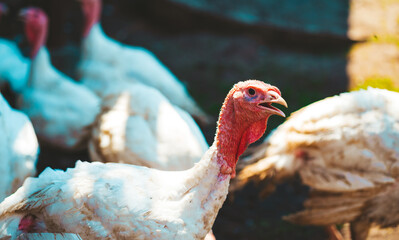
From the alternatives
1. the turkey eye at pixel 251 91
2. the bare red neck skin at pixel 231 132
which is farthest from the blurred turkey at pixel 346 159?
the turkey eye at pixel 251 91

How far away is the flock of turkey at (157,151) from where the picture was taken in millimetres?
2578

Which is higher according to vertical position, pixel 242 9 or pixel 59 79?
pixel 242 9

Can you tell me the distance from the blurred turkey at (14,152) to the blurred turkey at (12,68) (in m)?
2.13

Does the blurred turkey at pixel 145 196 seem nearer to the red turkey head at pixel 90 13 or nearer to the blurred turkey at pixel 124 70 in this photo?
the blurred turkey at pixel 124 70

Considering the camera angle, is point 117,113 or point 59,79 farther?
point 59,79

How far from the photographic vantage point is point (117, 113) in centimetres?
400

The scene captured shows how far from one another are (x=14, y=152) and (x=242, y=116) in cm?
154

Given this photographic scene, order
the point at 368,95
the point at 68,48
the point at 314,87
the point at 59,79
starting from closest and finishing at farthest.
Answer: the point at 368,95 → the point at 59,79 → the point at 314,87 → the point at 68,48

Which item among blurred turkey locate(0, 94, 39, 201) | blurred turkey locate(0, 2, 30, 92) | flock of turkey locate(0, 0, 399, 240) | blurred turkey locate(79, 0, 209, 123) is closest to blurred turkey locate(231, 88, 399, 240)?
flock of turkey locate(0, 0, 399, 240)

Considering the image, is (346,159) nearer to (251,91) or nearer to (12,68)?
(251,91)

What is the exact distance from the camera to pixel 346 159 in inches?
139

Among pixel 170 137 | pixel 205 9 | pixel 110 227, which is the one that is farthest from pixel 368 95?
pixel 205 9

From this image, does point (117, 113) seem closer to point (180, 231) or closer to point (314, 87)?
point (180, 231)

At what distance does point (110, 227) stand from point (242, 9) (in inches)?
213
